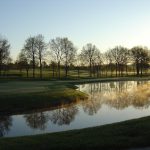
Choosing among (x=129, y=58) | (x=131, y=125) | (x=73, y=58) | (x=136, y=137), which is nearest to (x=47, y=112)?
(x=131, y=125)

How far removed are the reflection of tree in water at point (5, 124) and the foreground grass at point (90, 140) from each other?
26.5 feet

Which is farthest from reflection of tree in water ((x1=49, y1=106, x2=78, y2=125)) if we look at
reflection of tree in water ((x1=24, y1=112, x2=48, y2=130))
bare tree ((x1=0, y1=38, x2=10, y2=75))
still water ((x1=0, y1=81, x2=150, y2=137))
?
bare tree ((x1=0, y1=38, x2=10, y2=75))

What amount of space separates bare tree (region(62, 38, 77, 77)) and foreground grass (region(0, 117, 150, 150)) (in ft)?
335

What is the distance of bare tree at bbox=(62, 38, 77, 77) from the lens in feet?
409

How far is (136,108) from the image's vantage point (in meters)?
40.7

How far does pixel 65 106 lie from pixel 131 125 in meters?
21.1

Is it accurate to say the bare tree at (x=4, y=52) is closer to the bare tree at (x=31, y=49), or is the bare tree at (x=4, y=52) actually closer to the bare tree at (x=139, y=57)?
the bare tree at (x=31, y=49)

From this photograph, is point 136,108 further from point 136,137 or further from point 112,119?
point 136,137

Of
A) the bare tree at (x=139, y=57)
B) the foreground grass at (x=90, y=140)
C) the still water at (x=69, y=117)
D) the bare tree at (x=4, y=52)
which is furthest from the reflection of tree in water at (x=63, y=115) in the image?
the bare tree at (x=139, y=57)

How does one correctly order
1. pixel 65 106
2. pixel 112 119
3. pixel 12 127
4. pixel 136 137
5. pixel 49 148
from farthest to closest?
1. pixel 65 106
2. pixel 112 119
3. pixel 12 127
4. pixel 136 137
5. pixel 49 148

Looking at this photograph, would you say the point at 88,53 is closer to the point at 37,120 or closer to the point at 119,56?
the point at 119,56

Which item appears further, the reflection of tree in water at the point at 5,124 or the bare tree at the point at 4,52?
the bare tree at the point at 4,52

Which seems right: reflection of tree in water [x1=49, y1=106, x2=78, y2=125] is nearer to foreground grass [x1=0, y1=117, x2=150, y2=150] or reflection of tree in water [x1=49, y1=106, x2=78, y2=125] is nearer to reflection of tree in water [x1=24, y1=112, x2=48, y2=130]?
reflection of tree in water [x1=24, y1=112, x2=48, y2=130]

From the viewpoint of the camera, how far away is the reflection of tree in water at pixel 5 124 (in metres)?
28.4
